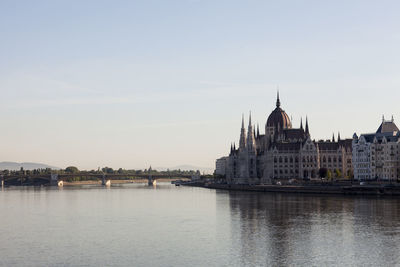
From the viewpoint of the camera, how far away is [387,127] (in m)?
165

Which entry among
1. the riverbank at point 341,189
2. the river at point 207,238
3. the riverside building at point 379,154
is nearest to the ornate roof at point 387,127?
the riverside building at point 379,154

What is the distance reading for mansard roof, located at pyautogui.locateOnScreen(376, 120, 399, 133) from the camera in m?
164

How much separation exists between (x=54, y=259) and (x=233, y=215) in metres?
39.1

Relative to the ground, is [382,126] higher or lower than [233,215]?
higher

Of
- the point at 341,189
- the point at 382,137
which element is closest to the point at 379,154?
the point at 382,137

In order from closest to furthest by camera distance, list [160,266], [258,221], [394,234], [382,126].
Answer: [160,266]
[394,234]
[258,221]
[382,126]

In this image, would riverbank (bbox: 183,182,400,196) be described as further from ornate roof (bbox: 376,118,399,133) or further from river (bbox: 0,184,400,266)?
river (bbox: 0,184,400,266)

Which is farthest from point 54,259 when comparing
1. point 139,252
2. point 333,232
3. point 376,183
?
point 376,183

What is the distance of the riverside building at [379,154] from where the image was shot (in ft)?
501

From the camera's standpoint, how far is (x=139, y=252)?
1949 inches

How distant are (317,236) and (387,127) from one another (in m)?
117

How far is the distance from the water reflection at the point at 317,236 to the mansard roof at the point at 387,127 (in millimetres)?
82077

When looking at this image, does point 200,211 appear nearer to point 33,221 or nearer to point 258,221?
point 258,221

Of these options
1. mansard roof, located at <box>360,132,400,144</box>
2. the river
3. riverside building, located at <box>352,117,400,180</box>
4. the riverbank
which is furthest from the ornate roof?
the river
